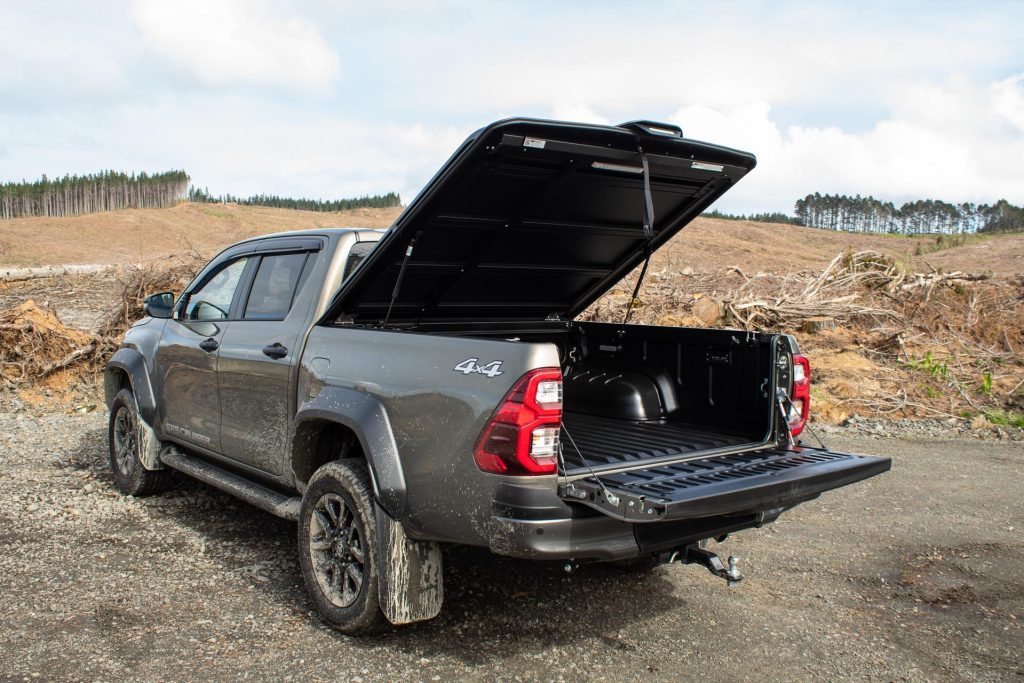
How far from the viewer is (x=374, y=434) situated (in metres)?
3.89

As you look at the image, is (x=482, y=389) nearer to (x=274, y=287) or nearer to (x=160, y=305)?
(x=274, y=287)

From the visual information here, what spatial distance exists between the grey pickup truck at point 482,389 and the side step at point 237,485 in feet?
0.07

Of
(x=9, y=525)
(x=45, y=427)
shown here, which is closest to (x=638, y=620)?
(x=9, y=525)

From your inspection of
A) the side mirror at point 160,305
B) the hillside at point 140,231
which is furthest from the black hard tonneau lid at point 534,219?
the hillside at point 140,231

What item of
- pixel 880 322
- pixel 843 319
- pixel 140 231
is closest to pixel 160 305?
pixel 843 319

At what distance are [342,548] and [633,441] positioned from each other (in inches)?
62.6

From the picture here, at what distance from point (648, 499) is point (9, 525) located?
15.4ft

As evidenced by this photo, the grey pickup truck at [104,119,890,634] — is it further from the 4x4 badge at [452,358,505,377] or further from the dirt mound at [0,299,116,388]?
the dirt mound at [0,299,116,388]

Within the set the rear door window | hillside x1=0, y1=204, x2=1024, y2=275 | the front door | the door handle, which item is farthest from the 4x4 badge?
hillside x1=0, y1=204, x2=1024, y2=275

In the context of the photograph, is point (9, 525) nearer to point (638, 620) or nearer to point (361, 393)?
point (361, 393)

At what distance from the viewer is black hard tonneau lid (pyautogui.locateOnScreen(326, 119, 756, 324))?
4031 mm

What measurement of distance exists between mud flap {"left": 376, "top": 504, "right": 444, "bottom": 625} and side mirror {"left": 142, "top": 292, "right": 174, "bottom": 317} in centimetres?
300

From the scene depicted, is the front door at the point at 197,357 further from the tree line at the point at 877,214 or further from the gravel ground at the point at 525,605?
Result: the tree line at the point at 877,214

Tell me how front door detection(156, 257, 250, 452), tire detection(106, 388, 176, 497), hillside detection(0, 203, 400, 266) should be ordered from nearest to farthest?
front door detection(156, 257, 250, 452), tire detection(106, 388, 176, 497), hillside detection(0, 203, 400, 266)
